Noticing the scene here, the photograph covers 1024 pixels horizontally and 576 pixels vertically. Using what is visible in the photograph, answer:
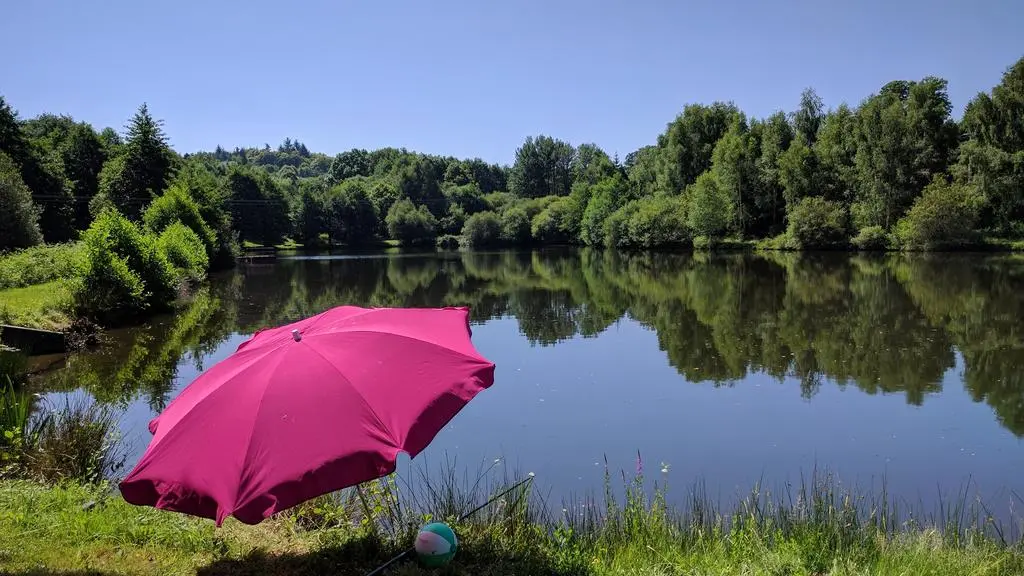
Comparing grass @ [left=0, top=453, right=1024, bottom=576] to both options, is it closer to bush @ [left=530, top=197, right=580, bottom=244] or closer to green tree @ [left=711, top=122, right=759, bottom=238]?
green tree @ [left=711, top=122, right=759, bottom=238]

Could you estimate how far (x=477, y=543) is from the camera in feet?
17.2

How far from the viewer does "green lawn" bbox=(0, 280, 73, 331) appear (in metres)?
17.1

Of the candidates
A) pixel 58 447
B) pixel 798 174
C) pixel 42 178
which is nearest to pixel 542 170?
pixel 798 174

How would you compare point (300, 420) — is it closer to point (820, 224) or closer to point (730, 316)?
point (730, 316)

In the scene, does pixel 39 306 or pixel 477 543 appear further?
pixel 39 306

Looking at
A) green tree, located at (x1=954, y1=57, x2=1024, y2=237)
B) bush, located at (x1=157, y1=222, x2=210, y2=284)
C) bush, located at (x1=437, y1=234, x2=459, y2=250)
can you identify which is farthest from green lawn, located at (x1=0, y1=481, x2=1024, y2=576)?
bush, located at (x1=437, y1=234, x2=459, y2=250)

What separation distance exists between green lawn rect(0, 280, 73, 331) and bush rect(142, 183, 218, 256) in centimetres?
2087

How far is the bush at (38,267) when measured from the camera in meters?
23.2

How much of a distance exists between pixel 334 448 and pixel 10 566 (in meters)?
2.96

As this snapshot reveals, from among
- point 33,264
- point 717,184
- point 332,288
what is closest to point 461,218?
point 717,184

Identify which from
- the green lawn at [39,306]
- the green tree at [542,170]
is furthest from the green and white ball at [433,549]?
the green tree at [542,170]

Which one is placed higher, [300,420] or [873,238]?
[873,238]

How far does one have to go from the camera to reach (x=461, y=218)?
4166 inches

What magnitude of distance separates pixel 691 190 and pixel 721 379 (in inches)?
2453
